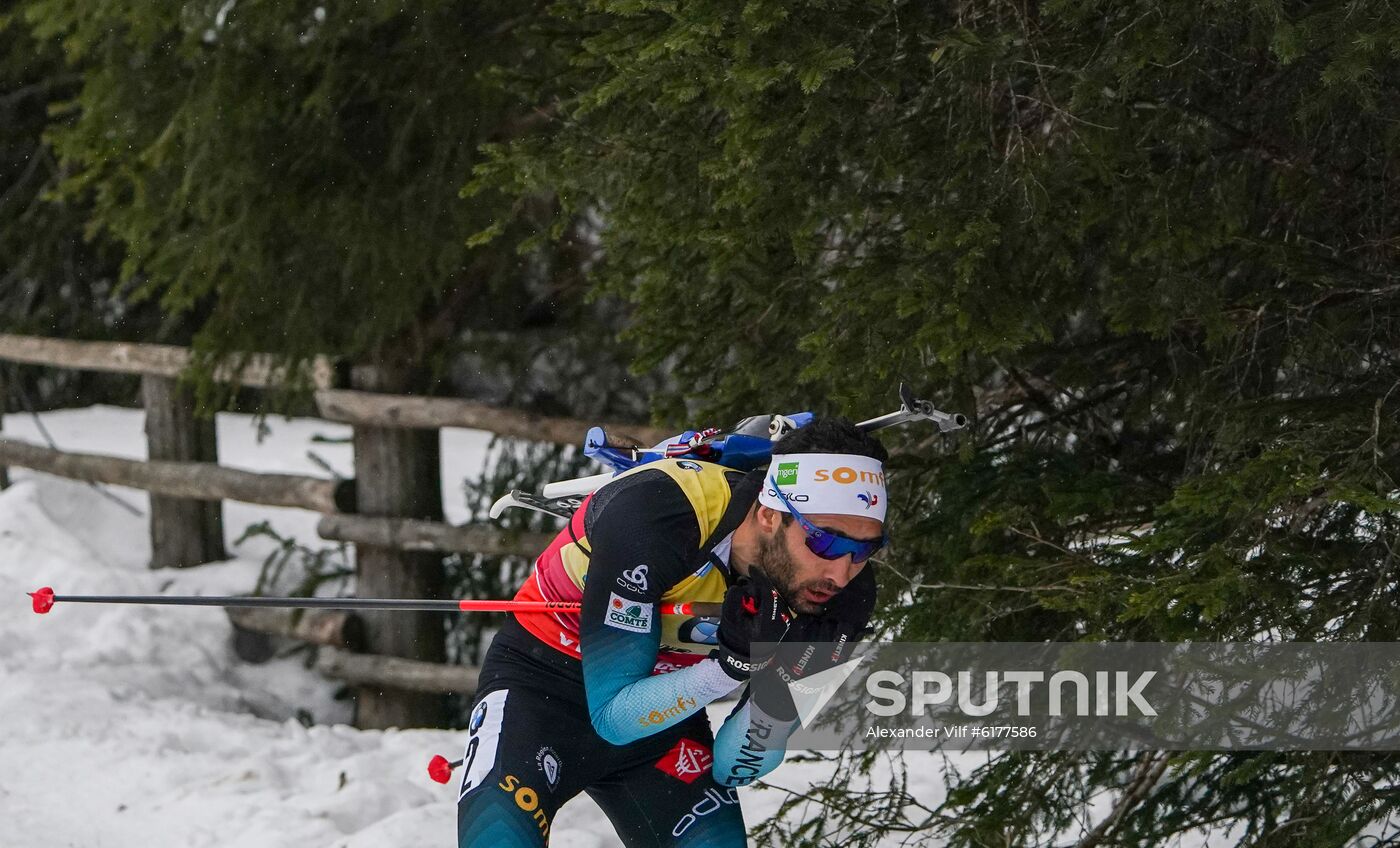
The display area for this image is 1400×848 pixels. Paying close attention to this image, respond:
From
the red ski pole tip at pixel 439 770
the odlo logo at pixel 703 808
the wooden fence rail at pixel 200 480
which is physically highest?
the wooden fence rail at pixel 200 480

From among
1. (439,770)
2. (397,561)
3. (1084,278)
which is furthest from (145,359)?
(1084,278)

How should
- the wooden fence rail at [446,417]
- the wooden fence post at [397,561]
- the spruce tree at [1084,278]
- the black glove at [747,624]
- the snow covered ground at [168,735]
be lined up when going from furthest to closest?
the wooden fence post at [397,561] < the wooden fence rail at [446,417] < the snow covered ground at [168,735] < the spruce tree at [1084,278] < the black glove at [747,624]

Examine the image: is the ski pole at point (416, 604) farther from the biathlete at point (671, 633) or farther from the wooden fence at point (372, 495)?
the wooden fence at point (372, 495)

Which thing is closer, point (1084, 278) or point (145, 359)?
point (1084, 278)

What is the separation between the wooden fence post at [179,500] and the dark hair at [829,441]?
5.98m

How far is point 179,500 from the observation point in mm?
8594

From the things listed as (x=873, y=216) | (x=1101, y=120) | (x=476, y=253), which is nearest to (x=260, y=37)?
(x=476, y=253)

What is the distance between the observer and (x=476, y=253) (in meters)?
7.24

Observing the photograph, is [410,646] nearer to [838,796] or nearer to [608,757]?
[838,796]

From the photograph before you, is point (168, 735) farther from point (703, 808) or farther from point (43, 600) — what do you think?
point (703, 808)

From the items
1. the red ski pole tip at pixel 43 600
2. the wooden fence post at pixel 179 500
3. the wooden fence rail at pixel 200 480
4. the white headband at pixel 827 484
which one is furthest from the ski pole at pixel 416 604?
the wooden fence post at pixel 179 500

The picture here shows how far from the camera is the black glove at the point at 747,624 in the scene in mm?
2990

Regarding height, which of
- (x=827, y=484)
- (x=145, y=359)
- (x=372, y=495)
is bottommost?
(x=372, y=495)

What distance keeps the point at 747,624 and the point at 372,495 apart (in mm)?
5119
